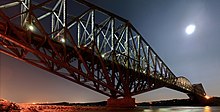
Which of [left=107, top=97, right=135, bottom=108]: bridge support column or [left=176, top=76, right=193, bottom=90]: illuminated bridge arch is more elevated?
[left=176, top=76, right=193, bottom=90]: illuminated bridge arch

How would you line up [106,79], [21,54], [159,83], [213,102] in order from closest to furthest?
[21,54] → [106,79] → [159,83] → [213,102]

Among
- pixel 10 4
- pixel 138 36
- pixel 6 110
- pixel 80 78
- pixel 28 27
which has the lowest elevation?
pixel 6 110

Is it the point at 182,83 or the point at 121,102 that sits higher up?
the point at 182,83

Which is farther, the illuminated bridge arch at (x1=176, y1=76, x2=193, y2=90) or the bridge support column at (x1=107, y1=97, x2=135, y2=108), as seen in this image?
the illuminated bridge arch at (x1=176, y1=76, x2=193, y2=90)

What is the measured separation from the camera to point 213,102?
131 metres

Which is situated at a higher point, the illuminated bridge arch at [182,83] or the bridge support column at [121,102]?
the illuminated bridge arch at [182,83]

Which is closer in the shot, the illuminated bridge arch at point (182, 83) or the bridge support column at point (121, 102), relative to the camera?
the bridge support column at point (121, 102)

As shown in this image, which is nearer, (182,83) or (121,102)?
(121,102)

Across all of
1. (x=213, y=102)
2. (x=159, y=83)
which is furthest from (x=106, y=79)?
(x=213, y=102)

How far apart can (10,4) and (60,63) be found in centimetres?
807

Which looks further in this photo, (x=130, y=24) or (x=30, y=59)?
(x=130, y=24)

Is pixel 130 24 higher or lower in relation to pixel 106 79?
higher

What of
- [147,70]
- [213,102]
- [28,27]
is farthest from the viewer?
[213,102]

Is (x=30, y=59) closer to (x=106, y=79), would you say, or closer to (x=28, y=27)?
(x=28, y=27)
